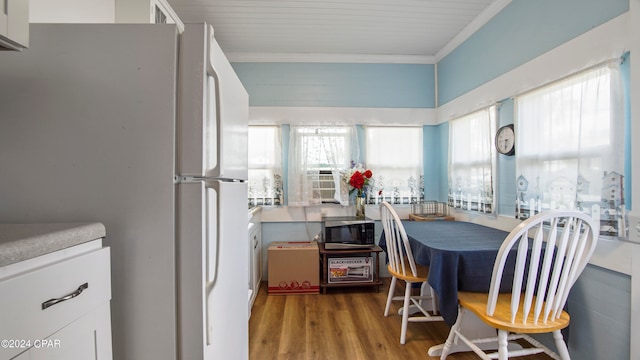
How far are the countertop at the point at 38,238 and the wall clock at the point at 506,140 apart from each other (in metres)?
2.57

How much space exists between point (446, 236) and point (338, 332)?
1110 millimetres

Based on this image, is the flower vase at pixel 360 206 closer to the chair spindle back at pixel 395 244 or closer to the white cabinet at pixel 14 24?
the chair spindle back at pixel 395 244

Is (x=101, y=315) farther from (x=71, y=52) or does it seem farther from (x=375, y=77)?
(x=375, y=77)

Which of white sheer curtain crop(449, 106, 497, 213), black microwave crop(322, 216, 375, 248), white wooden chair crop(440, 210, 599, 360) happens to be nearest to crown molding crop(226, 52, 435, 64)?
white sheer curtain crop(449, 106, 497, 213)

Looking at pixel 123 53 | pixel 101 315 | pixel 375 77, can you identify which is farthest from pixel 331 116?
pixel 101 315

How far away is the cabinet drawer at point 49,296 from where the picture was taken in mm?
482

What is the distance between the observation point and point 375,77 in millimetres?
3074

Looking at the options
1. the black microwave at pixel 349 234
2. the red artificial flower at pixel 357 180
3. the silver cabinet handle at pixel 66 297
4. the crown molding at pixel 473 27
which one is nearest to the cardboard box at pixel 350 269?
the black microwave at pixel 349 234

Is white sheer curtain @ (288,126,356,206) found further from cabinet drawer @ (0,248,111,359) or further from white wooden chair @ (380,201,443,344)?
cabinet drawer @ (0,248,111,359)

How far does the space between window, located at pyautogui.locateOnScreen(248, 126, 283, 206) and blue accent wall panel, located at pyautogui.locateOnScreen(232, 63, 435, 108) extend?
1.21 feet

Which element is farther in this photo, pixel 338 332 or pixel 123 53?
pixel 338 332

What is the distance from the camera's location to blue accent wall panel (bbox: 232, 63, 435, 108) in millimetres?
3016

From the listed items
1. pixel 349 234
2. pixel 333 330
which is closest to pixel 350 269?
pixel 349 234

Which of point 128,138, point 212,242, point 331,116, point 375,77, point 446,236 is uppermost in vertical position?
point 375,77
